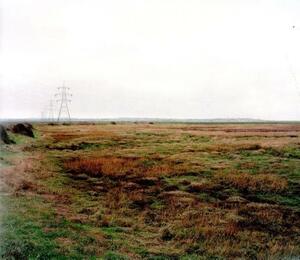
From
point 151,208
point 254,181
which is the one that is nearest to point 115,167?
point 254,181

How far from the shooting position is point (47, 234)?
11.4 metres

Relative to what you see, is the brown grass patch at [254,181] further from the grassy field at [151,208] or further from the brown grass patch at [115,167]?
the brown grass patch at [115,167]

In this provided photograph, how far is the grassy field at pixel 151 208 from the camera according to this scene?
11.2 metres

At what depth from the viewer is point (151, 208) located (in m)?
15.6

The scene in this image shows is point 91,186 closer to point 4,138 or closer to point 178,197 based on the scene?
point 178,197

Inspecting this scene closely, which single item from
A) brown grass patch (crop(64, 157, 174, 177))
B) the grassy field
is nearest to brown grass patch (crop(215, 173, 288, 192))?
the grassy field

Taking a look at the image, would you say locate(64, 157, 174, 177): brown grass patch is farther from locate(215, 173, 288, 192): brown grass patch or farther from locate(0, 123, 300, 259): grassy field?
locate(215, 173, 288, 192): brown grass patch

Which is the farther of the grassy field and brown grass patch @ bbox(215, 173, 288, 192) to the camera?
brown grass patch @ bbox(215, 173, 288, 192)

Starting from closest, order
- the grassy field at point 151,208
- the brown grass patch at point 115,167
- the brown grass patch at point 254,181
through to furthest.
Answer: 1. the grassy field at point 151,208
2. the brown grass patch at point 254,181
3. the brown grass patch at point 115,167

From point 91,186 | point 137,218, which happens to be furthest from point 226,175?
point 137,218

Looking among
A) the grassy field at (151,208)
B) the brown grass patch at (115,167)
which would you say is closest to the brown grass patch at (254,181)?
the grassy field at (151,208)

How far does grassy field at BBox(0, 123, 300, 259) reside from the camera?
11203mm

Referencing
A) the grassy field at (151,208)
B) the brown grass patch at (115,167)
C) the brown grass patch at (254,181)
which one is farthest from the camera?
the brown grass patch at (115,167)

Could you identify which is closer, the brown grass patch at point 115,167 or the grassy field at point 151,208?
the grassy field at point 151,208
